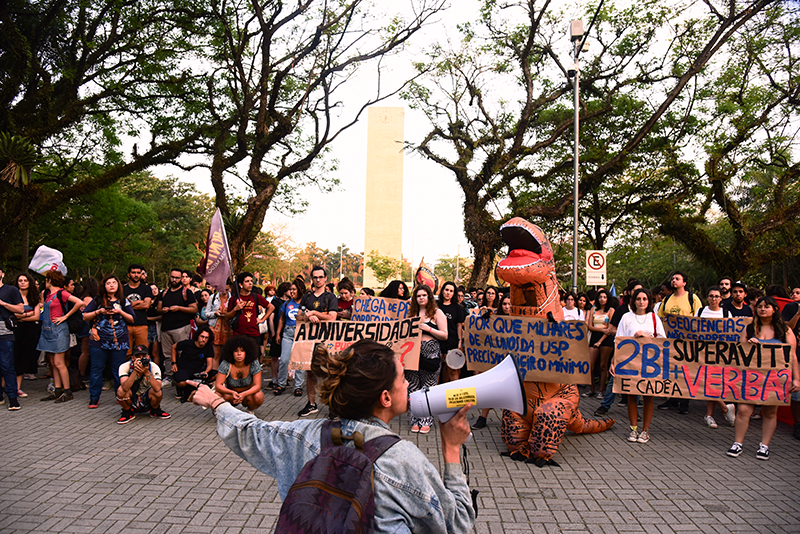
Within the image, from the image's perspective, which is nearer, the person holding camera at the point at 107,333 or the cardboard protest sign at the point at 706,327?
the cardboard protest sign at the point at 706,327

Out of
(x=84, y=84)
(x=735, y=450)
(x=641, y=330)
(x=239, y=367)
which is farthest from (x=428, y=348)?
(x=84, y=84)

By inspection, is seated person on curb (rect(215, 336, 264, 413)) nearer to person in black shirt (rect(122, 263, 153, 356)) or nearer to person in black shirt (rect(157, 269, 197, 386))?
person in black shirt (rect(122, 263, 153, 356))

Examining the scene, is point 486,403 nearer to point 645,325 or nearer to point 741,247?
point 645,325

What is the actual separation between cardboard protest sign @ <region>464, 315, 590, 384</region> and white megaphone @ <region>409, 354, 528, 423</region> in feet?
11.5

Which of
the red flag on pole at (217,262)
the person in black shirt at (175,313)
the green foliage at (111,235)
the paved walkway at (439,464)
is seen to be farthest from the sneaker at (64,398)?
the green foliage at (111,235)

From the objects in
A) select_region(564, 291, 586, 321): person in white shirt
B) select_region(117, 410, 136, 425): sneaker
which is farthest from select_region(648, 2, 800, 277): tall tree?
select_region(117, 410, 136, 425): sneaker

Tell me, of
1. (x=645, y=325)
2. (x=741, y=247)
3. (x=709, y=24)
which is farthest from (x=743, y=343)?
(x=709, y=24)

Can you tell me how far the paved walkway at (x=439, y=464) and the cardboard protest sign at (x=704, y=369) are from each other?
2.21 feet

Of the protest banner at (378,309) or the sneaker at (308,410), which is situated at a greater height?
the protest banner at (378,309)

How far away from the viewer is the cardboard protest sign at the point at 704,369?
5734 mm

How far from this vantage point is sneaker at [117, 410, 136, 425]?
6652 millimetres

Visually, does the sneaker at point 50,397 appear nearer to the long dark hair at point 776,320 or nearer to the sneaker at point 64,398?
the sneaker at point 64,398

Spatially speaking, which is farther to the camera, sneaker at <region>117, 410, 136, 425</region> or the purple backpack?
sneaker at <region>117, 410, 136, 425</region>

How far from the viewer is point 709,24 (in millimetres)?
16266
